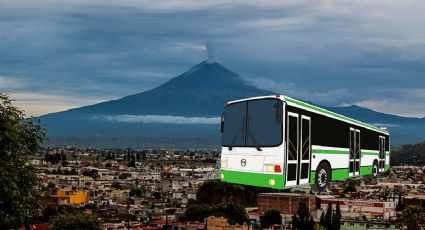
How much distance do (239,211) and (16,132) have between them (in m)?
74.9

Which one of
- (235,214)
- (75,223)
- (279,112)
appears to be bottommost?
(235,214)

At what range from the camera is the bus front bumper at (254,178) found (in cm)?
1002

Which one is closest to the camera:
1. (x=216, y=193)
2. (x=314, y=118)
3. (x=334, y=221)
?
(x=314, y=118)

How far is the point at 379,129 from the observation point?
14.6 m

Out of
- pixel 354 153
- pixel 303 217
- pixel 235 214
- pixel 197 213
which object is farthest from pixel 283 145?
pixel 197 213

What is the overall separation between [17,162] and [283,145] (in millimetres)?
12819

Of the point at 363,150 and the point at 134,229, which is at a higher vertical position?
the point at 363,150

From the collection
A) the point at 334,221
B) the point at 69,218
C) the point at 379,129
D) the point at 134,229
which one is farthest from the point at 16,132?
the point at 134,229

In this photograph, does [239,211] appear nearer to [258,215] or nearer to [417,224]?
[258,215]

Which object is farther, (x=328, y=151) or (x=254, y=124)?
(x=328, y=151)

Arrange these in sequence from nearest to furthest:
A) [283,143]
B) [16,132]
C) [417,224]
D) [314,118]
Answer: [283,143]
[314,118]
[16,132]
[417,224]

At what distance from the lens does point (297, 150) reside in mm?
10312

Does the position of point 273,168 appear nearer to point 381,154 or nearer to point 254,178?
point 254,178

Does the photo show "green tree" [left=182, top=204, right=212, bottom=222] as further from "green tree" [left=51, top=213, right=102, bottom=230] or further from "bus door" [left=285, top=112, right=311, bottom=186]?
"bus door" [left=285, top=112, right=311, bottom=186]
